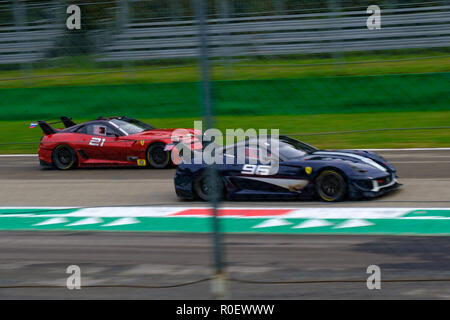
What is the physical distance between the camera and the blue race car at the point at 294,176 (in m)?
9.62

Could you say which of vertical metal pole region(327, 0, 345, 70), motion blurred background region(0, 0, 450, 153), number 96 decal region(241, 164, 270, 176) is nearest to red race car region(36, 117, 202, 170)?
motion blurred background region(0, 0, 450, 153)

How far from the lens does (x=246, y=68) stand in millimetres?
21203

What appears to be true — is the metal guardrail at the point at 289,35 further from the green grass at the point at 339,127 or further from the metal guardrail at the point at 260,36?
the green grass at the point at 339,127

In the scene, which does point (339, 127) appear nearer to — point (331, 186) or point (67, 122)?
point (67, 122)

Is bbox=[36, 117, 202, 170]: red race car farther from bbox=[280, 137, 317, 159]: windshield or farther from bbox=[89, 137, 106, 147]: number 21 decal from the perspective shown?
bbox=[280, 137, 317, 159]: windshield

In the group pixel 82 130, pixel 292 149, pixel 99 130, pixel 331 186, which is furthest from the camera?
pixel 82 130

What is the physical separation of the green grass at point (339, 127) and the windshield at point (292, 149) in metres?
5.09

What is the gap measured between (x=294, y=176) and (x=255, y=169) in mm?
614

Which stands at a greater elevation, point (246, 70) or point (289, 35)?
point (289, 35)

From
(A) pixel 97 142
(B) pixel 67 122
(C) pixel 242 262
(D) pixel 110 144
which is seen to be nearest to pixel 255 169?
(C) pixel 242 262

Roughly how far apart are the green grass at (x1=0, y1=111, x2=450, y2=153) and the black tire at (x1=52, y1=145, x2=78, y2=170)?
107 inches

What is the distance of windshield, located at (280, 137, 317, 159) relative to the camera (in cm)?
1009

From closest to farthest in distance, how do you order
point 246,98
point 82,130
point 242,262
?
point 242,262 → point 82,130 → point 246,98
